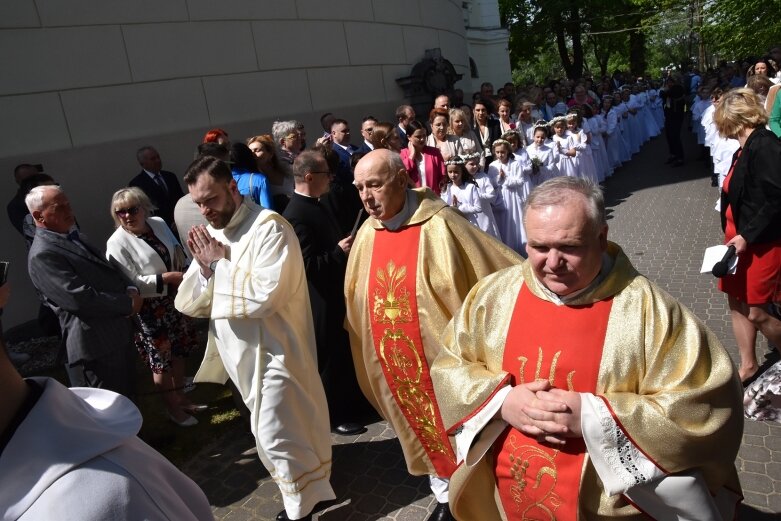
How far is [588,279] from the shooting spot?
1.98m

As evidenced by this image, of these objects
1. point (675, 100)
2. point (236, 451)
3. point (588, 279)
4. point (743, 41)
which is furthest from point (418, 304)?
point (743, 41)

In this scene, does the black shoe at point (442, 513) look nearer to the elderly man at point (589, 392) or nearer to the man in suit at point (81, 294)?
the elderly man at point (589, 392)

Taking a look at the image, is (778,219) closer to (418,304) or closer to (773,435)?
(773,435)

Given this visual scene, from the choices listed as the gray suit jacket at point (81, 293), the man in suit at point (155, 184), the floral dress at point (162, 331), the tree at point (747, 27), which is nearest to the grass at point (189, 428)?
the floral dress at point (162, 331)

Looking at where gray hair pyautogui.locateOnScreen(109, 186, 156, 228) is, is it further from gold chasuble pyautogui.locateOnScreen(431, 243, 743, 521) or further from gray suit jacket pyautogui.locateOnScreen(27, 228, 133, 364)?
gold chasuble pyautogui.locateOnScreen(431, 243, 743, 521)

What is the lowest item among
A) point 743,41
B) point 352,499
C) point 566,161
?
point 352,499

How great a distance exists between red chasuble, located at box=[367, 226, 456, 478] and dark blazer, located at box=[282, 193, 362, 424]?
75 cm

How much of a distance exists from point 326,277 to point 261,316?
117cm

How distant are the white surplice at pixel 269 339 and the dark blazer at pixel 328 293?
64 centimetres

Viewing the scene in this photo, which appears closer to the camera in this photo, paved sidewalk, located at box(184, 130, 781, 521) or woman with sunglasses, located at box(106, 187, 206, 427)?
paved sidewalk, located at box(184, 130, 781, 521)

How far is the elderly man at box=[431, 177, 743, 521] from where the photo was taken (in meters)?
1.80

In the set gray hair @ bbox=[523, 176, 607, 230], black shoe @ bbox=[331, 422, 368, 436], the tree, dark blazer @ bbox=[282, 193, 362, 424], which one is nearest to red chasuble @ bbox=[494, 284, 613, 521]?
gray hair @ bbox=[523, 176, 607, 230]

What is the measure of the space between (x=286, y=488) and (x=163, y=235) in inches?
90.5

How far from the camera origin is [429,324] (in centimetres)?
305
